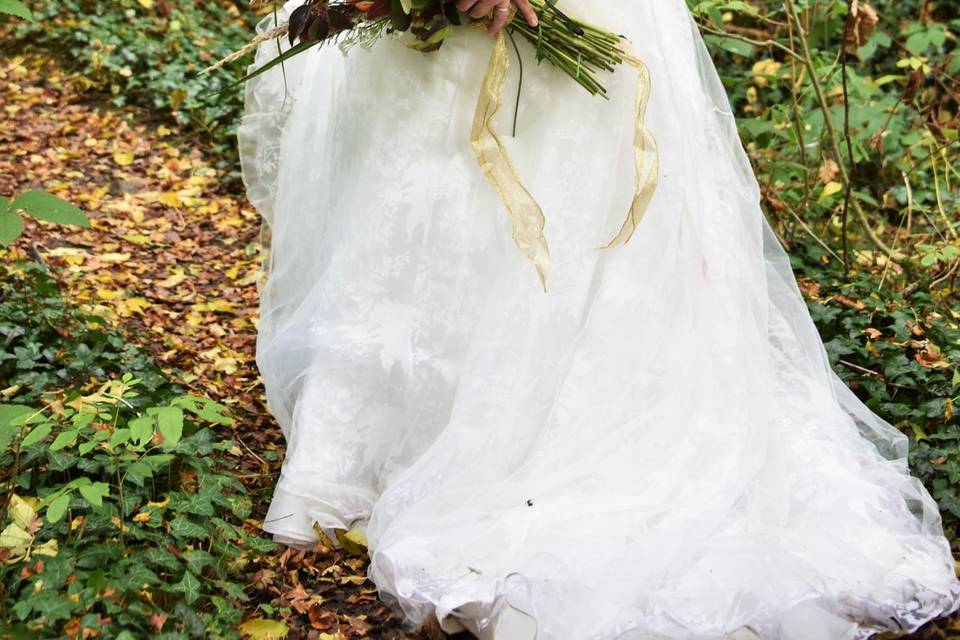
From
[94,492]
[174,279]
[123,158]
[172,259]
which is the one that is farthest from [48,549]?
[123,158]

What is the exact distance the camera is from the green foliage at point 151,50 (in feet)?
17.2

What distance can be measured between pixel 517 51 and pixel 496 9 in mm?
145

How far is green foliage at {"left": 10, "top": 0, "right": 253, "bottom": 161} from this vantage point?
5.24 metres

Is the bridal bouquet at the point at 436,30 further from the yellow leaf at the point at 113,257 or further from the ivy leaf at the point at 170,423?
the yellow leaf at the point at 113,257

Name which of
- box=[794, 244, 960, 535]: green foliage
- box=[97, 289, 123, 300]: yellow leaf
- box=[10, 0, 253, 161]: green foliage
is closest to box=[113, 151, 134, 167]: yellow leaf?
box=[10, 0, 253, 161]: green foliage

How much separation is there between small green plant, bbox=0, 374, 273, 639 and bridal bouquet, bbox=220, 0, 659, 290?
33.8 inches

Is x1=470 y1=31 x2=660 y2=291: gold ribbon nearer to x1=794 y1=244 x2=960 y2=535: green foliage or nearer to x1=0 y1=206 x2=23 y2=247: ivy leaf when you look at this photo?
x1=0 y1=206 x2=23 y2=247: ivy leaf

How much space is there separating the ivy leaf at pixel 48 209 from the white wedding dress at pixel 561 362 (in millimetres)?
768

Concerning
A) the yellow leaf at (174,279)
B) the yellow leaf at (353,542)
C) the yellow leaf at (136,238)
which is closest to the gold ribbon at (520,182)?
the yellow leaf at (353,542)


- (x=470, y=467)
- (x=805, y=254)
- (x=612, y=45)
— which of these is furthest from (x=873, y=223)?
(x=470, y=467)

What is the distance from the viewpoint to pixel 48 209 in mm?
1962

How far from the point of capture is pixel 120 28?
18.7 ft

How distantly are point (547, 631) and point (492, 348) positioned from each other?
0.72 m

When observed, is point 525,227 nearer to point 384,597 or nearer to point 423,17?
point 423,17
